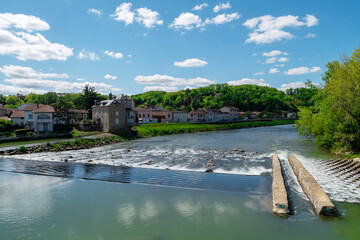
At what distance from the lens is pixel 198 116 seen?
96.9 metres

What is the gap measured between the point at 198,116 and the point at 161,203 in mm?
84503

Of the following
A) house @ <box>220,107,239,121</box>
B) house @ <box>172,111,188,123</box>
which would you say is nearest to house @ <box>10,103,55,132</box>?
house @ <box>172,111,188,123</box>

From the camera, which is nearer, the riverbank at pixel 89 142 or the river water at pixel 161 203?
the river water at pixel 161 203

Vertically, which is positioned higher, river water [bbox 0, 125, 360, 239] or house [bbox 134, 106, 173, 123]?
house [bbox 134, 106, 173, 123]

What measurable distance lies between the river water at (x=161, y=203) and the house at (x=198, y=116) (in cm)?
7354

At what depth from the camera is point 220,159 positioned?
82.8ft

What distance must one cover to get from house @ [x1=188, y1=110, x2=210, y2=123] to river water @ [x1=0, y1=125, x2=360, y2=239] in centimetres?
7354

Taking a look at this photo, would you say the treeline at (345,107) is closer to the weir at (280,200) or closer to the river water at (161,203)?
the river water at (161,203)

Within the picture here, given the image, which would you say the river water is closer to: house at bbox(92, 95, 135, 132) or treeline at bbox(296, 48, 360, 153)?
treeline at bbox(296, 48, 360, 153)

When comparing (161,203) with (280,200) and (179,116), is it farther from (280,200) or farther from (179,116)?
(179,116)

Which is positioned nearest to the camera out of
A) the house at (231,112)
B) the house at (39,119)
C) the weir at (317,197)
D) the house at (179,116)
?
the weir at (317,197)

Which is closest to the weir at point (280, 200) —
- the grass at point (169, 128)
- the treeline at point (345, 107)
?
the treeline at point (345, 107)

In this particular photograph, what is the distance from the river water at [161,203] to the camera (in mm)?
10148

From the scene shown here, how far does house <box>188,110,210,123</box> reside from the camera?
95625 millimetres
